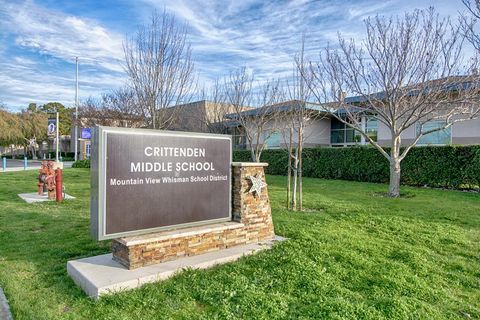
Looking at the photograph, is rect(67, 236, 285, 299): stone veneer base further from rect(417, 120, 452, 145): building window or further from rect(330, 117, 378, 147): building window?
rect(330, 117, 378, 147): building window

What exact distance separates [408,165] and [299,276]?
39.0ft

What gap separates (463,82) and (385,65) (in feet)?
8.89

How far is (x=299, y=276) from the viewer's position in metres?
4.18

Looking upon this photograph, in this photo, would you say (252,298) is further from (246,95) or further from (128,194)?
(246,95)

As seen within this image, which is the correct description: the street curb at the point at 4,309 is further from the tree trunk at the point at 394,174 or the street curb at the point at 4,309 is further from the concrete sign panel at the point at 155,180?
the tree trunk at the point at 394,174

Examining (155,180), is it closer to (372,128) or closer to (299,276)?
(299,276)

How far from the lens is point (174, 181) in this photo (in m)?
4.71

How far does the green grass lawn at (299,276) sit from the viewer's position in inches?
135

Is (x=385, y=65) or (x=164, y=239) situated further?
(x=385, y=65)

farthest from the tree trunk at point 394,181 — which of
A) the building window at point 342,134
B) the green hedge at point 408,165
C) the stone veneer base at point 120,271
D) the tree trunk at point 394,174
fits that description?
the building window at point 342,134

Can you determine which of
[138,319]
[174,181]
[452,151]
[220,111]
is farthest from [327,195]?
[220,111]

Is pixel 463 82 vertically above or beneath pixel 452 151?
above

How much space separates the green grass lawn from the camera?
3441mm

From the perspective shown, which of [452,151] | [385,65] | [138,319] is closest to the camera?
[138,319]
